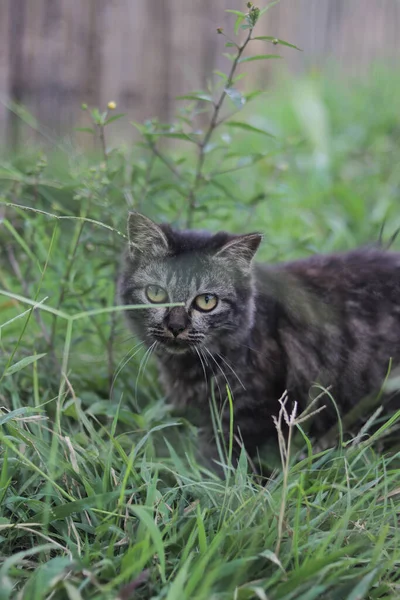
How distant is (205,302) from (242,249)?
0.25 metres

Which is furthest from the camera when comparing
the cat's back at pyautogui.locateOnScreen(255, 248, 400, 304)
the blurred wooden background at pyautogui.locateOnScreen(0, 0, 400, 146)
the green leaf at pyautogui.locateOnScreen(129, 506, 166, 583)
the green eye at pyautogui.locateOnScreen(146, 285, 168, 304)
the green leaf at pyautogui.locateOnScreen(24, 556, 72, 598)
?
the blurred wooden background at pyautogui.locateOnScreen(0, 0, 400, 146)

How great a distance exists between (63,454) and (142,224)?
0.88 m

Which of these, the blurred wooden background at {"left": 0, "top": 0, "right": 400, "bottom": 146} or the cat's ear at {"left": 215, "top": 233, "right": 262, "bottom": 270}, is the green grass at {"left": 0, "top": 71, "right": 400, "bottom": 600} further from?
the blurred wooden background at {"left": 0, "top": 0, "right": 400, "bottom": 146}

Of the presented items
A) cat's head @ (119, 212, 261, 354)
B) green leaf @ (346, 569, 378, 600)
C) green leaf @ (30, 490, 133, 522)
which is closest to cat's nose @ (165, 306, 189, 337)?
cat's head @ (119, 212, 261, 354)

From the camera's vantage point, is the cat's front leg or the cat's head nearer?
the cat's head

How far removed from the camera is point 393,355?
7.75ft

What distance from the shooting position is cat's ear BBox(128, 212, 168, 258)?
2258 millimetres

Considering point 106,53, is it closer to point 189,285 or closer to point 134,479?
point 189,285

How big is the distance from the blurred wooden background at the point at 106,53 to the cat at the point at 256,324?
292cm

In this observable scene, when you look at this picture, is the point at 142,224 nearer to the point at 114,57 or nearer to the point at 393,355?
Answer: the point at 393,355

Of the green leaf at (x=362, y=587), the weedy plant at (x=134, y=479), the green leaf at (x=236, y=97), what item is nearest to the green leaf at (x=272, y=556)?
the weedy plant at (x=134, y=479)

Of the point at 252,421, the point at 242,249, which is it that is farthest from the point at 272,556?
the point at 242,249

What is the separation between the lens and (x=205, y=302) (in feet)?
7.31

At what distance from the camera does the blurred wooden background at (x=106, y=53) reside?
4625mm
